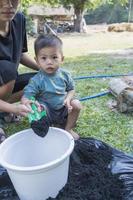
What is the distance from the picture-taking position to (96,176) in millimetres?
2174

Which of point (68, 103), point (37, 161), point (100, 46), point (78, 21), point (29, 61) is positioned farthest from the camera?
point (78, 21)

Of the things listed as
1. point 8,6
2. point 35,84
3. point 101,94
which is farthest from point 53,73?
point 101,94

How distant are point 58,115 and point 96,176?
0.76 metres

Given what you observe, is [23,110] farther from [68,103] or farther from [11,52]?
[11,52]

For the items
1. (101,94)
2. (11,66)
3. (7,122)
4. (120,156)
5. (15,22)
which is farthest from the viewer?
(101,94)

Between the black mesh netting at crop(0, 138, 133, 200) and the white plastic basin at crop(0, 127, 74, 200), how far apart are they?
0.11 metres

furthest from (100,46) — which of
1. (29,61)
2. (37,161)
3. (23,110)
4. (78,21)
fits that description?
(78,21)

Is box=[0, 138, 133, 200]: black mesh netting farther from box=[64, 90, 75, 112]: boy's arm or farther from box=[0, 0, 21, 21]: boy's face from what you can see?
box=[0, 0, 21, 21]: boy's face

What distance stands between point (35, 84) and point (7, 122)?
837 mm

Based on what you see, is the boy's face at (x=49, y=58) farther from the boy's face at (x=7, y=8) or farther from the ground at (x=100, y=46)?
the ground at (x=100, y=46)

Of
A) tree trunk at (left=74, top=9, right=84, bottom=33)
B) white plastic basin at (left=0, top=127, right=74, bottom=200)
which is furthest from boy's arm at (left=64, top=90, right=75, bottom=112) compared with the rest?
tree trunk at (left=74, top=9, right=84, bottom=33)

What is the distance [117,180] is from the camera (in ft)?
7.11

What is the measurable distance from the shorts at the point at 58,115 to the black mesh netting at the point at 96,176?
0.93 feet

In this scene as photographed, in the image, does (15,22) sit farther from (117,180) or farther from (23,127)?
(117,180)
